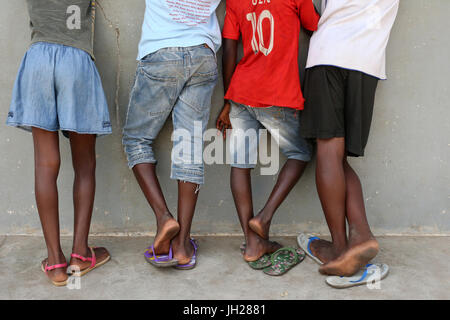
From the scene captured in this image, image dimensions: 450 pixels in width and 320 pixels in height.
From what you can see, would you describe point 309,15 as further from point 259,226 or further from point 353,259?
point 353,259

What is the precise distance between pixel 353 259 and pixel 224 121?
3.81 feet

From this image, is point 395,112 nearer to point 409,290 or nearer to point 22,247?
point 409,290

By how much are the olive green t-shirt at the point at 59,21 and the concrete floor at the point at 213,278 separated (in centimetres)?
125

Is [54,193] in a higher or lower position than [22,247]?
higher

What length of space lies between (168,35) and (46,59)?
65 centimetres

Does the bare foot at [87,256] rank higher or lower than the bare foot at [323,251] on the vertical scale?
lower

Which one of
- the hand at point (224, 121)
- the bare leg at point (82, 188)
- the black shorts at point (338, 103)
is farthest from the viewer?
the hand at point (224, 121)

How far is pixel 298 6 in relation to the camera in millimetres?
2451

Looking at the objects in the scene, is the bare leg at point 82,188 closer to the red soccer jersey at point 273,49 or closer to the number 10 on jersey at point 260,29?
the red soccer jersey at point 273,49

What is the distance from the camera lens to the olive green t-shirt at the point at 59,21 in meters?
2.26

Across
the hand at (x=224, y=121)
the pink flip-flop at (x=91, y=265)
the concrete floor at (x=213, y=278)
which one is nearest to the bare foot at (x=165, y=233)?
the concrete floor at (x=213, y=278)

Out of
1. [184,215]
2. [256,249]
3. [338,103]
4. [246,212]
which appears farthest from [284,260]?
[338,103]

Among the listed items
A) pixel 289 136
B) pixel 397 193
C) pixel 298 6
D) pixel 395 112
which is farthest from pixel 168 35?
pixel 397 193

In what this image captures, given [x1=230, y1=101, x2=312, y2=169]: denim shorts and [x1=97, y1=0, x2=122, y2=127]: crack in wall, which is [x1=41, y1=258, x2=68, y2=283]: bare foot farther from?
A: [x1=230, y1=101, x2=312, y2=169]: denim shorts
